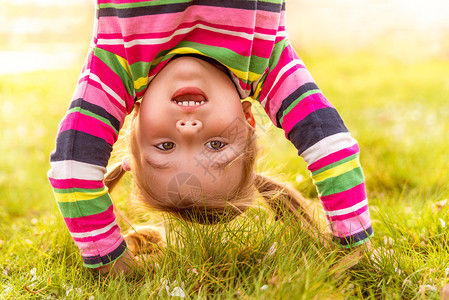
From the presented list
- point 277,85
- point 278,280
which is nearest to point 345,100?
point 277,85

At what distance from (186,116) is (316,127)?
24.0 inches

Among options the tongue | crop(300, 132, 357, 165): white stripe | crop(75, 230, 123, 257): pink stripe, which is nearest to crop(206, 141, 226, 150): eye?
the tongue

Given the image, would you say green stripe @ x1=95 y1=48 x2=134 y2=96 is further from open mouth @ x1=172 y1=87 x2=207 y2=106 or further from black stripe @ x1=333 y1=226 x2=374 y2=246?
black stripe @ x1=333 y1=226 x2=374 y2=246

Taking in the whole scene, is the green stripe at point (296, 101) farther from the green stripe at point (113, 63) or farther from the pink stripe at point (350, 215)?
the green stripe at point (113, 63)

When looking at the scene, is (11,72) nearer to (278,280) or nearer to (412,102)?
(412,102)

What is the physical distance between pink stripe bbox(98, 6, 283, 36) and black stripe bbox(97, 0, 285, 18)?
0.7 inches

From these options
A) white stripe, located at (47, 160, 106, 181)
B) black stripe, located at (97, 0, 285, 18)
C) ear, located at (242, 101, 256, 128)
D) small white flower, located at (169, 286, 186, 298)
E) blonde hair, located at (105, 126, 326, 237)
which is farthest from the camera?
ear, located at (242, 101, 256, 128)

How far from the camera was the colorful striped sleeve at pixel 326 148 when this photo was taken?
90.0 inches

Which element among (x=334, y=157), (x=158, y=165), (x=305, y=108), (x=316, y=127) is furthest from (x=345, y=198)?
(x=158, y=165)

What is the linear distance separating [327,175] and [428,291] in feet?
2.15

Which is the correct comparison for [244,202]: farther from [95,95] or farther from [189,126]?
[95,95]

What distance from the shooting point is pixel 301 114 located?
2.33m

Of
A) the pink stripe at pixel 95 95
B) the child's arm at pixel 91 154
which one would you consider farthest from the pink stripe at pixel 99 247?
the pink stripe at pixel 95 95

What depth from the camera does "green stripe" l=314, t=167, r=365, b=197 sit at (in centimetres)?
228
